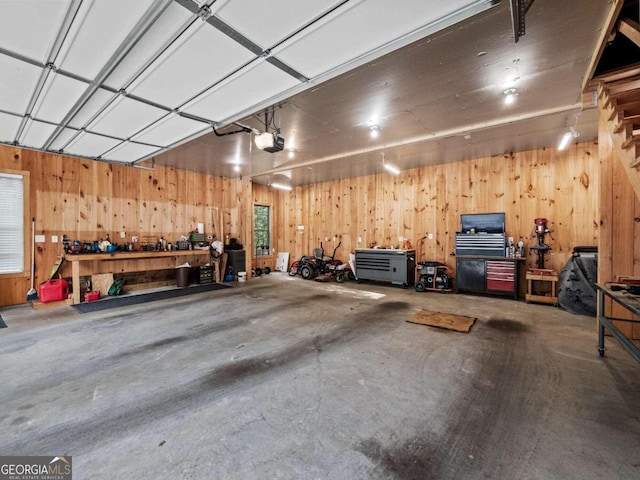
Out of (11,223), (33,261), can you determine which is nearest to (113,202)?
(11,223)

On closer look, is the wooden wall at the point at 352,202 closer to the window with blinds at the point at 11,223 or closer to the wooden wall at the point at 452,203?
the wooden wall at the point at 452,203

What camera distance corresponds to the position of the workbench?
5020mm

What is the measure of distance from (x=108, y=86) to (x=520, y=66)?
13.4 ft

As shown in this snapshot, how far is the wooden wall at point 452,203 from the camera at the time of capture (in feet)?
16.7

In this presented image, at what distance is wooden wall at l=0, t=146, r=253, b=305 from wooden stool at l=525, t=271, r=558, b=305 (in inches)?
263

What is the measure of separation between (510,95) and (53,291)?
768cm

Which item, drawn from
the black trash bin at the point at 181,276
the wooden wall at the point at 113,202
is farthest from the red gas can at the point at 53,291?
the black trash bin at the point at 181,276

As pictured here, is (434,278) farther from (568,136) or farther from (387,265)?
(568,136)

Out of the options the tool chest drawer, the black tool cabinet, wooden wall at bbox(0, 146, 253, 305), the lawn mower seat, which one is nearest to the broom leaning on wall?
wooden wall at bbox(0, 146, 253, 305)

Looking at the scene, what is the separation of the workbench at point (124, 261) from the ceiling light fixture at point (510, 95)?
6551mm

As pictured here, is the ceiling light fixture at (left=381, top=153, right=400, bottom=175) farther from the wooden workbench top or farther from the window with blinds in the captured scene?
the window with blinds

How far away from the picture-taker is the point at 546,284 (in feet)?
17.0

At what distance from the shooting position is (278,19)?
71.5 inches

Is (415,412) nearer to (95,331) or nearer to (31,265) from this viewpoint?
(95,331)
